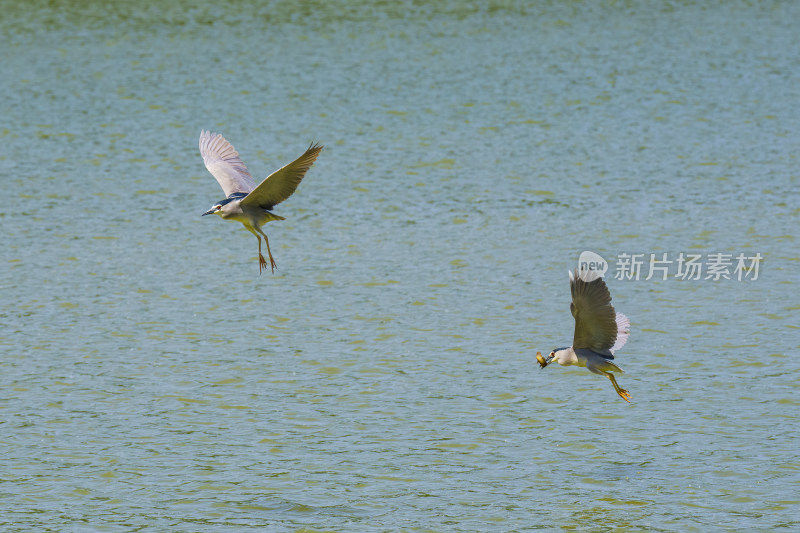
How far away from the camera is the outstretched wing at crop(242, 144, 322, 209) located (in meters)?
12.6

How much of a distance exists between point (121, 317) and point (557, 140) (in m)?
12.6

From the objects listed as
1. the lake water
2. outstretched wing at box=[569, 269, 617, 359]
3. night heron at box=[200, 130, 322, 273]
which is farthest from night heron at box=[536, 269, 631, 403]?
night heron at box=[200, 130, 322, 273]

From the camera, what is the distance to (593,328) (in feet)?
39.9

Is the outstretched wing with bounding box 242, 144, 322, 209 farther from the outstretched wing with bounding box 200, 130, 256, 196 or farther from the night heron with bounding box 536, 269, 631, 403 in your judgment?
the night heron with bounding box 536, 269, 631, 403

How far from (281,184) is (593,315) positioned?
3118 millimetres

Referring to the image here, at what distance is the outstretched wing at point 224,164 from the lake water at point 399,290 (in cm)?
268

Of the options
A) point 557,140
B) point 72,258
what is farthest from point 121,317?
point 557,140

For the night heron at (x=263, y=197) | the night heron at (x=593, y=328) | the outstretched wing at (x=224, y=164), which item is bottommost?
the night heron at (x=593, y=328)

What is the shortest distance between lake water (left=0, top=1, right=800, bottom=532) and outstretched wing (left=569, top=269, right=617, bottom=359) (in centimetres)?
160

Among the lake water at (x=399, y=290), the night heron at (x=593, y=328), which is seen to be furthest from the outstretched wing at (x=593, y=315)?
the lake water at (x=399, y=290)

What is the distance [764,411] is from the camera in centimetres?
1503

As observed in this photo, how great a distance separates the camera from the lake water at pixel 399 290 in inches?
529

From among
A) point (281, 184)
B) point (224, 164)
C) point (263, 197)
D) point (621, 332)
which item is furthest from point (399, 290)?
point (621, 332)

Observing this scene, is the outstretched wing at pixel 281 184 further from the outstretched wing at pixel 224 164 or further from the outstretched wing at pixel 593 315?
the outstretched wing at pixel 593 315
